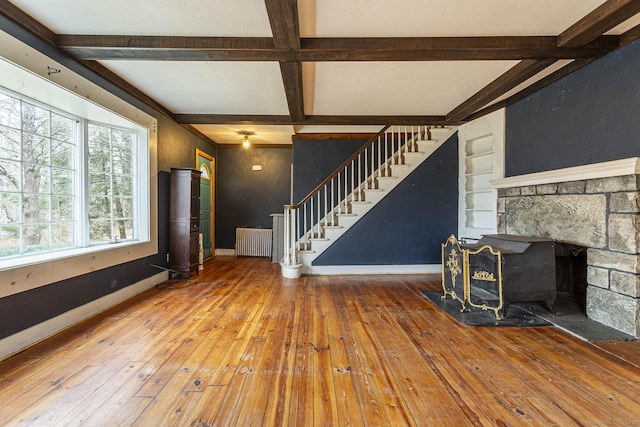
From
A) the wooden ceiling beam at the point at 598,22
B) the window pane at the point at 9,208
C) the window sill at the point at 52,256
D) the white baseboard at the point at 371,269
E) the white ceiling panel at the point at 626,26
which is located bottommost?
the white baseboard at the point at 371,269

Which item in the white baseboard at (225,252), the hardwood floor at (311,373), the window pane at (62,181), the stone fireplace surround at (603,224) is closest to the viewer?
the hardwood floor at (311,373)

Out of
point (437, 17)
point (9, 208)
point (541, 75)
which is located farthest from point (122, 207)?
point (541, 75)

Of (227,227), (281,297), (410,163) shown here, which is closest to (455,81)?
(410,163)

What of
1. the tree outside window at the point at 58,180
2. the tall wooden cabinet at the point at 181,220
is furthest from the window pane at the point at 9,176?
the tall wooden cabinet at the point at 181,220

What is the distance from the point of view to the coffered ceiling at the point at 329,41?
6.82 ft

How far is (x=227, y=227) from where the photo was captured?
677cm

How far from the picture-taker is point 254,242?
21.5ft

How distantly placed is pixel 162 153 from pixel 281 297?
2866 millimetres

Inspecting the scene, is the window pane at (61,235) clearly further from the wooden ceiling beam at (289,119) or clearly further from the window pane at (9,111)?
the wooden ceiling beam at (289,119)

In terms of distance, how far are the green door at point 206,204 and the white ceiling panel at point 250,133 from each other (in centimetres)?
54

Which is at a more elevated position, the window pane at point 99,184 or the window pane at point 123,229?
the window pane at point 99,184

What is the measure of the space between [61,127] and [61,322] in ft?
6.43

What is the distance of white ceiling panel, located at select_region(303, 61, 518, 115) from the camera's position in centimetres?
297

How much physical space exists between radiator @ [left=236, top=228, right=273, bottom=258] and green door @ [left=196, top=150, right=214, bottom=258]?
0.64 m
